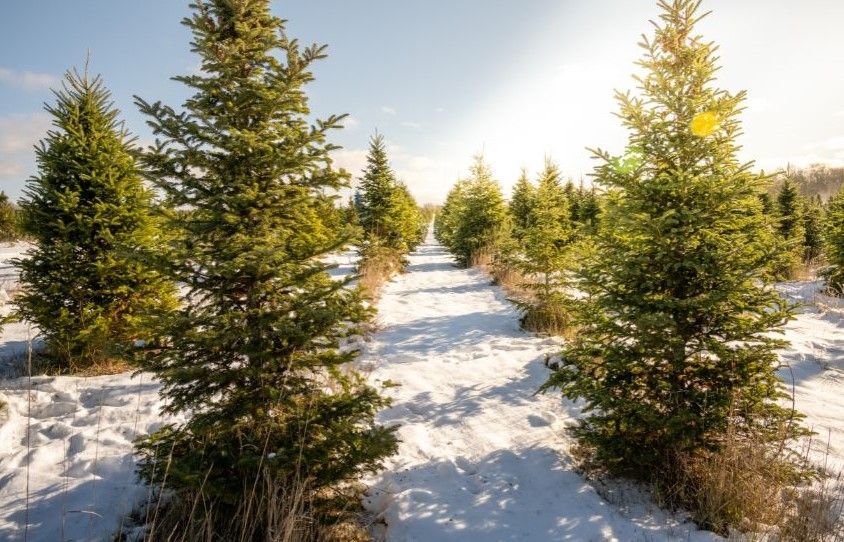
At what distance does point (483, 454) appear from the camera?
4.32 m

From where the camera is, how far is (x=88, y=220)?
6.41 metres

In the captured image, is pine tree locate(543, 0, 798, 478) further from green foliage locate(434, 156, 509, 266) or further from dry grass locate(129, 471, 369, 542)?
green foliage locate(434, 156, 509, 266)

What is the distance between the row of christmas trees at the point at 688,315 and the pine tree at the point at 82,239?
6.48 meters

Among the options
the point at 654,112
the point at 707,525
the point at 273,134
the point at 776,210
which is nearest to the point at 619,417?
the point at 707,525

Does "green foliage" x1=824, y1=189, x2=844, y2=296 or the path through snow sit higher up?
"green foliage" x1=824, y1=189, x2=844, y2=296

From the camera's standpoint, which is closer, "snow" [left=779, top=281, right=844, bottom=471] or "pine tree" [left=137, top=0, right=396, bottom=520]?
"pine tree" [left=137, top=0, right=396, bottom=520]

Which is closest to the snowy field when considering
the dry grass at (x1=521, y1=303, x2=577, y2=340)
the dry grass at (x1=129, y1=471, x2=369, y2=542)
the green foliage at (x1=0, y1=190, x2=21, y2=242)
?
the dry grass at (x1=129, y1=471, x2=369, y2=542)

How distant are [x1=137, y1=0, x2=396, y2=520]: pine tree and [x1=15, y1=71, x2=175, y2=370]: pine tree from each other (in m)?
3.89

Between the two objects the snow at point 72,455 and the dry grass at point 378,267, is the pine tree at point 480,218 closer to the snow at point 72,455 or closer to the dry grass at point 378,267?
the dry grass at point 378,267

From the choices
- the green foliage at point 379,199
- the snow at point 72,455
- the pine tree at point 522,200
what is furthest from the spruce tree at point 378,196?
the snow at point 72,455

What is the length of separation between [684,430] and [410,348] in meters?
4.59

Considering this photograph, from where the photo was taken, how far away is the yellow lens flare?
3906 mm

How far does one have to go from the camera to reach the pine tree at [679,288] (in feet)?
12.0

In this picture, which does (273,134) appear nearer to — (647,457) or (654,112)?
(654,112)
